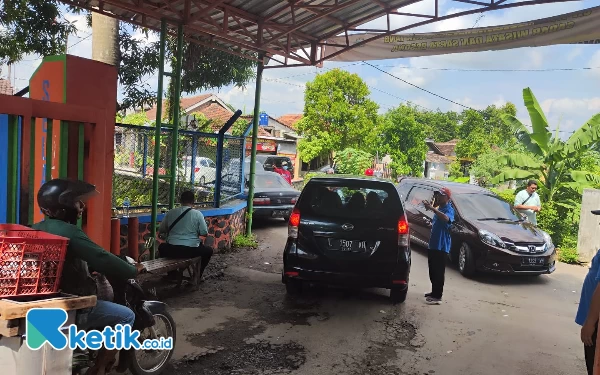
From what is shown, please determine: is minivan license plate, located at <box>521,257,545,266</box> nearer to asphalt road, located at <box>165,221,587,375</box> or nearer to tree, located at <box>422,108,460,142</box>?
asphalt road, located at <box>165,221,587,375</box>

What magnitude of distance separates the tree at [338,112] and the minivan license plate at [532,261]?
75.2 feet

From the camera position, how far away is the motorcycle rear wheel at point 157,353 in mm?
3683

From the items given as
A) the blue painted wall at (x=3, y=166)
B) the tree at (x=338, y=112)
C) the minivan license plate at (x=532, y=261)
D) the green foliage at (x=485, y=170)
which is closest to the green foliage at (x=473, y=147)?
the green foliage at (x=485, y=170)

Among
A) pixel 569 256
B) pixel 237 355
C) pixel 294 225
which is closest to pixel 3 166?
pixel 237 355

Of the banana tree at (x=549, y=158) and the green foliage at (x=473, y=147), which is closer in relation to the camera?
the banana tree at (x=549, y=158)

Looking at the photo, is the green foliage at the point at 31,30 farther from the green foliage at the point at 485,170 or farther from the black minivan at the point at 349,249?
the green foliage at the point at 485,170

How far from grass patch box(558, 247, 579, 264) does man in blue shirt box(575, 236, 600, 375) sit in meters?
7.70

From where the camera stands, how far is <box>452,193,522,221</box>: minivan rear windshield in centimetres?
866

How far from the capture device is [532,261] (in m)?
7.83

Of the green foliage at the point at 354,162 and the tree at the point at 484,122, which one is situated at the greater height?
the tree at the point at 484,122

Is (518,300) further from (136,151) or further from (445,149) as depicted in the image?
(445,149)

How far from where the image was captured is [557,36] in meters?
7.24

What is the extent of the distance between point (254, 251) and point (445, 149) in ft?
164

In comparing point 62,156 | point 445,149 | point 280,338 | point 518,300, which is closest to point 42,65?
point 62,156
